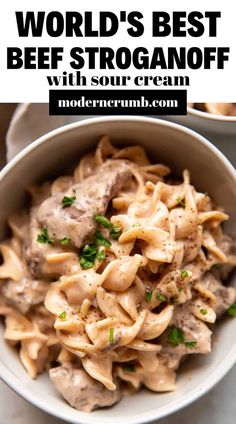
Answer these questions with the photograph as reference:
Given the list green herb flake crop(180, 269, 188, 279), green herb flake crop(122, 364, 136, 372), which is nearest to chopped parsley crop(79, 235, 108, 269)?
green herb flake crop(180, 269, 188, 279)

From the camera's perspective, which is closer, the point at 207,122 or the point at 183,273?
the point at 183,273

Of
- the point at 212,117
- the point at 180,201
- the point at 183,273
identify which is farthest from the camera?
the point at 212,117

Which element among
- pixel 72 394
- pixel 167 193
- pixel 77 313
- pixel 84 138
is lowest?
pixel 72 394

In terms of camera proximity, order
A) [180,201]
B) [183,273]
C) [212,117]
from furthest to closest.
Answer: [212,117]
[180,201]
[183,273]

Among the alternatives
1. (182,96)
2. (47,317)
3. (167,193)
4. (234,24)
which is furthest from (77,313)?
(234,24)

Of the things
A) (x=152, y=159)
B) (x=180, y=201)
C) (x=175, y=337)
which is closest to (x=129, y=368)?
(x=175, y=337)

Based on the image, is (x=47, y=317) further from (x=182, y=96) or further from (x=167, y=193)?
(x=182, y=96)

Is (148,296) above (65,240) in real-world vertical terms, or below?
below

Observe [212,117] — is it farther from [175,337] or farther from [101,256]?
[175,337]
